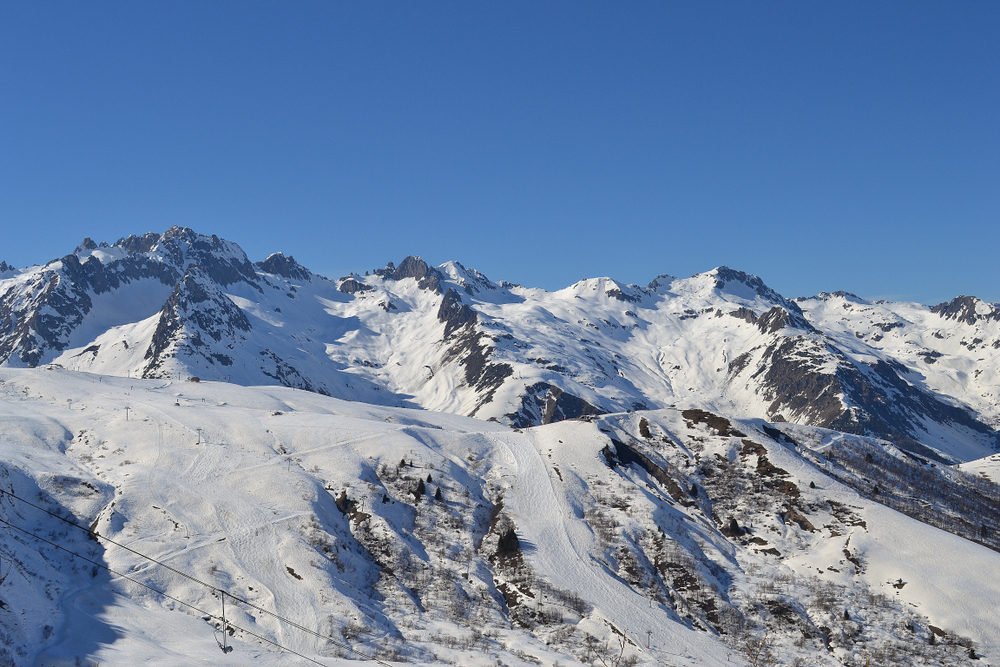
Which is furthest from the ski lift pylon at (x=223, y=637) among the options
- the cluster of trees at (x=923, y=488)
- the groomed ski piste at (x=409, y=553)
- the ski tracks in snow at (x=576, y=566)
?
the cluster of trees at (x=923, y=488)

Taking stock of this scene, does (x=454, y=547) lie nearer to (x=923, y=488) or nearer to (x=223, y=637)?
(x=223, y=637)

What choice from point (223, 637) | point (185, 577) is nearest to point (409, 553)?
point (185, 577)

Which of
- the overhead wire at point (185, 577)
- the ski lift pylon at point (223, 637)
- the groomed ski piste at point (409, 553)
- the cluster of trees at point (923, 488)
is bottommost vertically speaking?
the ski lift pylon at point (223, 637)

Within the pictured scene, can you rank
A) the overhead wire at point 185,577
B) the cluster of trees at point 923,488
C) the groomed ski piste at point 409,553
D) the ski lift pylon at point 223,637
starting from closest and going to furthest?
the ski lift pylon at point 223,637 → the overhead wire at point 185,577 → the groomed ski piste at point 409,553 → the cluster of trees at point 923,488

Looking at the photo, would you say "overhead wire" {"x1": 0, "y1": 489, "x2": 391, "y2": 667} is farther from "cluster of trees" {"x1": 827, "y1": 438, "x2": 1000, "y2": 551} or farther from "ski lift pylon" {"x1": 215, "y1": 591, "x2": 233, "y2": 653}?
"cluster of trees" {"x1": 827, "y1": 438, "x2": 1000, "y2": 551}

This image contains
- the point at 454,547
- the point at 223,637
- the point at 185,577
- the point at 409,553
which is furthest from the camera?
the point at 454,547

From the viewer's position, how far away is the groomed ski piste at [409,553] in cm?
4600

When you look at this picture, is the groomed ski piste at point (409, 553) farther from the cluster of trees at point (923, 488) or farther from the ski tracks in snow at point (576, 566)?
the cluster of trees at point (923, 488)

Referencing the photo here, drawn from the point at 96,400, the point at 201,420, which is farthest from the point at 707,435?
the point at 96,400

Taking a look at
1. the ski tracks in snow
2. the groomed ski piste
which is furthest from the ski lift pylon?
the ski tracks in snow

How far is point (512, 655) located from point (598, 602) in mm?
10701

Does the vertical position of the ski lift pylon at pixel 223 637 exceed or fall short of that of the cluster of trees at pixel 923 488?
it falls short

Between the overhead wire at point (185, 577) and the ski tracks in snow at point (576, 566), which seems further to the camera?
the ski tracks in snow at point (576, 566)

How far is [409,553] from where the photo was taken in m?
60.5
